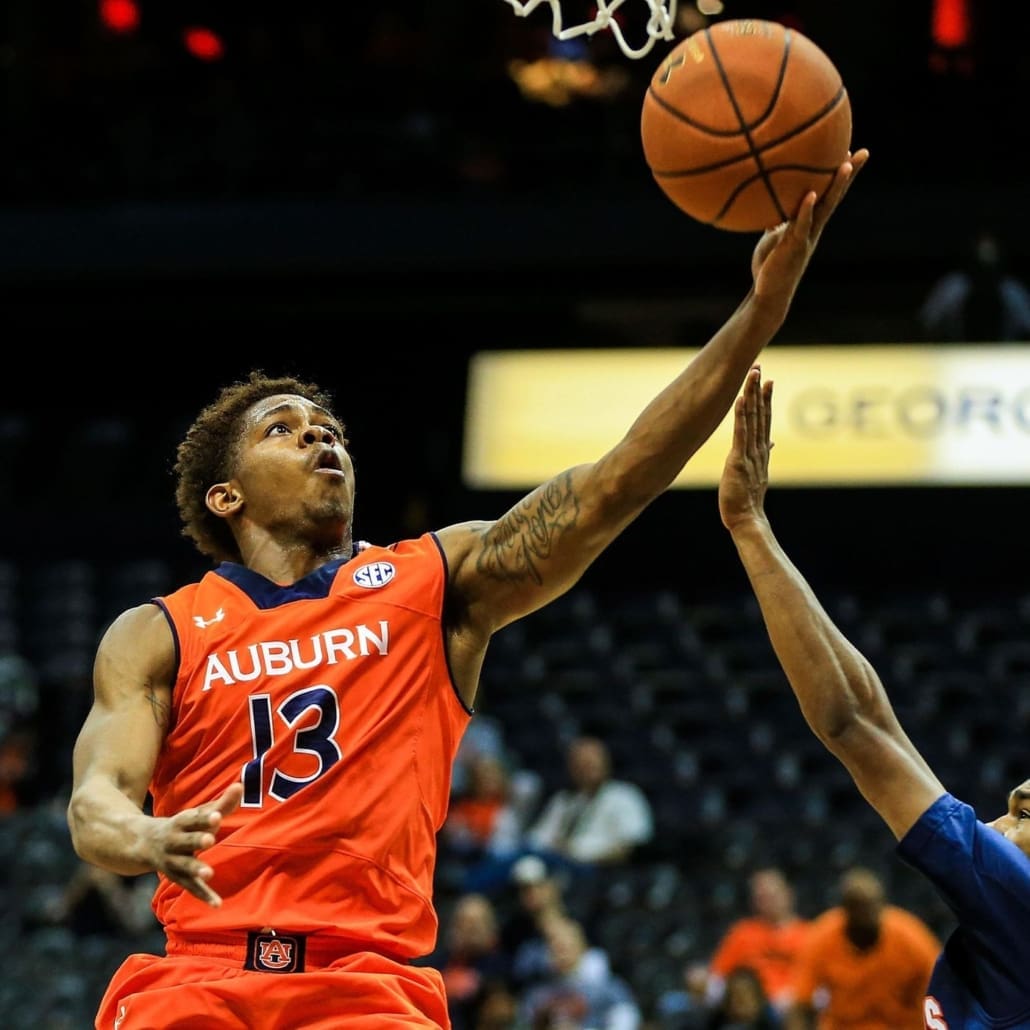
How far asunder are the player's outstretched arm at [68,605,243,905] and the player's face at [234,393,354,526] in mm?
359

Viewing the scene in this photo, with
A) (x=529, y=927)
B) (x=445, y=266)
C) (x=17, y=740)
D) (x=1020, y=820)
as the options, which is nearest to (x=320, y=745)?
(x=1020, y=820)

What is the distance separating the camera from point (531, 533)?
3.63 meters

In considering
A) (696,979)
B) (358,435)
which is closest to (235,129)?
(358,435)

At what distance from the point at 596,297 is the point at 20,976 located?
8499 mm

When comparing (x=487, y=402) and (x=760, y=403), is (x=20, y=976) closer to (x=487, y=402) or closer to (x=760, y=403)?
(x=487, y=402)

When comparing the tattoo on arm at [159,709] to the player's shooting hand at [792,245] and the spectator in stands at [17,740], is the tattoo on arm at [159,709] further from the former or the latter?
the spectator in stands at [17,740]

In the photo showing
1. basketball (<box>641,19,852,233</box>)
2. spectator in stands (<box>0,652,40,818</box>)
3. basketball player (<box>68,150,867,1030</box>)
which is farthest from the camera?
spectator in stands (<box>0,652,40,818</box>)

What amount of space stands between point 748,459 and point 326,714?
0.97 metres

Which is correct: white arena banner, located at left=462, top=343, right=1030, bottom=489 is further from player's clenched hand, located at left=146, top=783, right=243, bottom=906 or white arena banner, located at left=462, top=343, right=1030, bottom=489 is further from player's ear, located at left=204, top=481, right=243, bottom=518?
player's clenched hand, located at left=146, top=783, right=243, bottom=906

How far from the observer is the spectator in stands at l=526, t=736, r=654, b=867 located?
404 inches

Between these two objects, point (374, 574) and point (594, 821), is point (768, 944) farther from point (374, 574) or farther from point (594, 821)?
point (374, 574)

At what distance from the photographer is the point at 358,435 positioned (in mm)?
16703

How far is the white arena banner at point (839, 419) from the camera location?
44.8 ft

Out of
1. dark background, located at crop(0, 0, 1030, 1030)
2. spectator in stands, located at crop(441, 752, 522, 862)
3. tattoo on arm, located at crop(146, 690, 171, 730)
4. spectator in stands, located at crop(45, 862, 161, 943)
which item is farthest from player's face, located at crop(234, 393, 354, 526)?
dark background, located at crop(0, 0, 1030, 1030)
